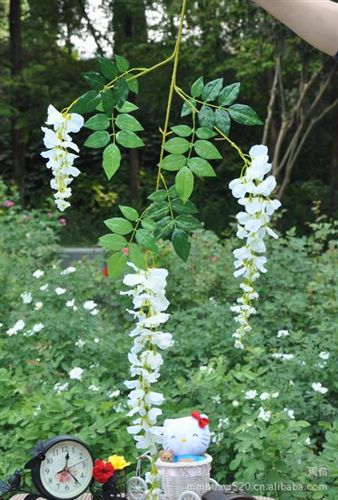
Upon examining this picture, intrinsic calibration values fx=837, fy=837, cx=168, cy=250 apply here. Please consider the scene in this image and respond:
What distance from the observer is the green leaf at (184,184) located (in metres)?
1.35

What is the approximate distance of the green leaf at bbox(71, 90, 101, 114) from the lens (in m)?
1.38

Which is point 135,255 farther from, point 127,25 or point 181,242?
point 127,25

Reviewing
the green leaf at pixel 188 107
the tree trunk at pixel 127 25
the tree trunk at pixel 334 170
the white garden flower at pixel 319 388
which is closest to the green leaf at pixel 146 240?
the green leaf at pixel 188 107

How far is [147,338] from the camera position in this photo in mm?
1432

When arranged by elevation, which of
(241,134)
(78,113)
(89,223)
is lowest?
(89,223)

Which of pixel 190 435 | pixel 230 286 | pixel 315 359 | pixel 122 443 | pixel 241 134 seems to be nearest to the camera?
pixel 190 435

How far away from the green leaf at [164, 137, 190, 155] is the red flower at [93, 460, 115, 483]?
2.76ft

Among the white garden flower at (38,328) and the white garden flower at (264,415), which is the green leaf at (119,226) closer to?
the white garden flower at (264,415)

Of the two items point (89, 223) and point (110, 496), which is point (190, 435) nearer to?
point (110, 496)

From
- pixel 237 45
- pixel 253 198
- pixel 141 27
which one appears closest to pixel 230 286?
pixel 253 198

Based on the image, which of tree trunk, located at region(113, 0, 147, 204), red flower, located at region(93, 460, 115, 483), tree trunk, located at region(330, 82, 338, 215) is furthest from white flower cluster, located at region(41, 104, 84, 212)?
tree trunk, located at region(330, 82, 338, 215)

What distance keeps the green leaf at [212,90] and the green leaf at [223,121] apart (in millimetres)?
28

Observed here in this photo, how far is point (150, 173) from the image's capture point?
1390cm

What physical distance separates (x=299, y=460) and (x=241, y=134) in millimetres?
11571
